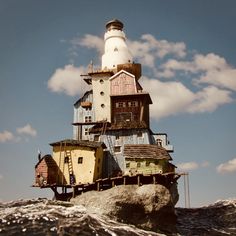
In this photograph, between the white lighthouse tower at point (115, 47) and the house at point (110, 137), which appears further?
the white lighthouse tower at point (115, 47)

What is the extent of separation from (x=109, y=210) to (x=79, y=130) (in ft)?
57.7

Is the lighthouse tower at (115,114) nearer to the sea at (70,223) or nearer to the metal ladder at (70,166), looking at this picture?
the metal ladder at (70,166)

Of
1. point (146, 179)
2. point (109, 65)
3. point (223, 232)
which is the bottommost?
point (223, 232)

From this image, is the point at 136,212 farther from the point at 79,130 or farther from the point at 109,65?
the point at 109,65

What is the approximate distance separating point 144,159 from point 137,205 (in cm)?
814

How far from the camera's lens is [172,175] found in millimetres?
43125

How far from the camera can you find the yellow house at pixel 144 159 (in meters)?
43.9

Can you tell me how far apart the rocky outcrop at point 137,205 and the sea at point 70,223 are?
3.87 ft

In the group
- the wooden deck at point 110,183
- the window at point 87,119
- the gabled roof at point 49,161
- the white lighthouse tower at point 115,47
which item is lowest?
the wooden deck at point 110,183

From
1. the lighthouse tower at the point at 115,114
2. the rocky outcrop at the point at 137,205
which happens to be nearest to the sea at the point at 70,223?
the rocky outcrop at the point at 137,205

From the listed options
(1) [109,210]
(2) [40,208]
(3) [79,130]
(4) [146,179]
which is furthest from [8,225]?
(3) [79,130]

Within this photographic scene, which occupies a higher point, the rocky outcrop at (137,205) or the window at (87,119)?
the window at (87,119)

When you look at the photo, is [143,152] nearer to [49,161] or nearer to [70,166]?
[70,166]

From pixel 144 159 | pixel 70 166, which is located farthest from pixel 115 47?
pixel 70 166
